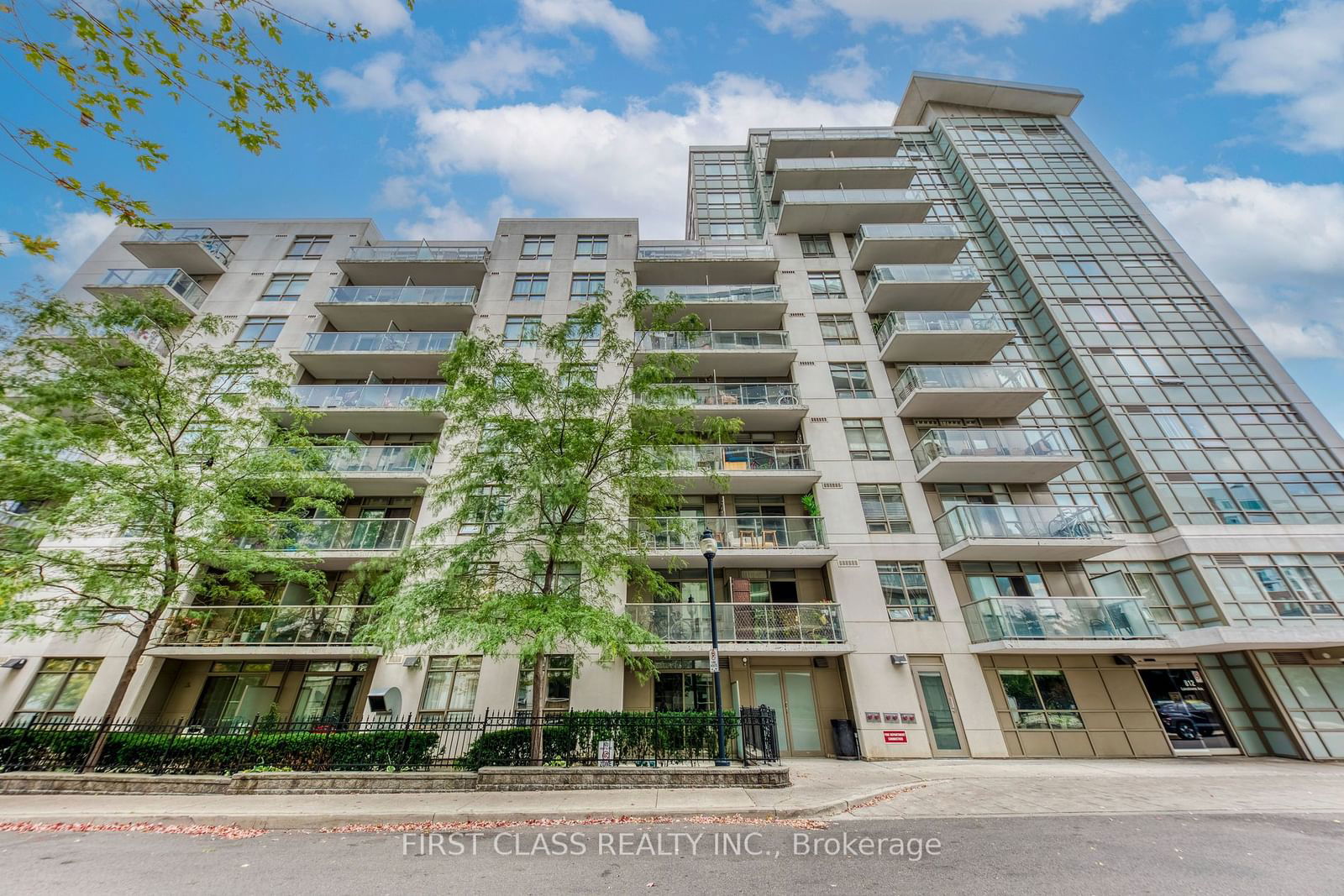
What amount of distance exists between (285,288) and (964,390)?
95.2 ft

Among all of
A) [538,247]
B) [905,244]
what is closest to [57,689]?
[538,247]

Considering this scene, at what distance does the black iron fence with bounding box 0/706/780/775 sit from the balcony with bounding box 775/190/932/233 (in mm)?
21660

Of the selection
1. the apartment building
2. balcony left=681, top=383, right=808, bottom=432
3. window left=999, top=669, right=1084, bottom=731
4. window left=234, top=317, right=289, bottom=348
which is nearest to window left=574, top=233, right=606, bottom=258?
the apartment building

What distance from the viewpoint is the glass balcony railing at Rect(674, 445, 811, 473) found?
55.9 ft

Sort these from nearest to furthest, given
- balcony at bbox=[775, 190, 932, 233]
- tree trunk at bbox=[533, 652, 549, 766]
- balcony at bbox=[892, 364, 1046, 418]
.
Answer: tree trunk at bbox=[533, 652, 549, 766], balcony at bbox=[892, 364, 1046, 418], balcony at bbox=[775, 190, 932, 233]

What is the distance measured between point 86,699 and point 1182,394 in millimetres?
39887

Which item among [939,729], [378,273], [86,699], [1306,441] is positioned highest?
[378,273]

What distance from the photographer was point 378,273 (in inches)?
880

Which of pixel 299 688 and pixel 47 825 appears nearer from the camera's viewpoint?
pixel 47 825

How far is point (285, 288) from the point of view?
21.8 m

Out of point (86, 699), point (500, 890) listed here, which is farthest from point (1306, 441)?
point (86, 699)

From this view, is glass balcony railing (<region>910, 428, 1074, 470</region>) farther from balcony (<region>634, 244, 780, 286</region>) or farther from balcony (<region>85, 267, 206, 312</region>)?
balcony (<region>85, 267, 206, 312</region>)

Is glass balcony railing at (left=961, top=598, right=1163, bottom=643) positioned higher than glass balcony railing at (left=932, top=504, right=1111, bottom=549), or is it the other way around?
glass balcony railing at (left=932, top=504, right=1111, bottom=549)

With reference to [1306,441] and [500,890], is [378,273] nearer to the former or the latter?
[500,890]
